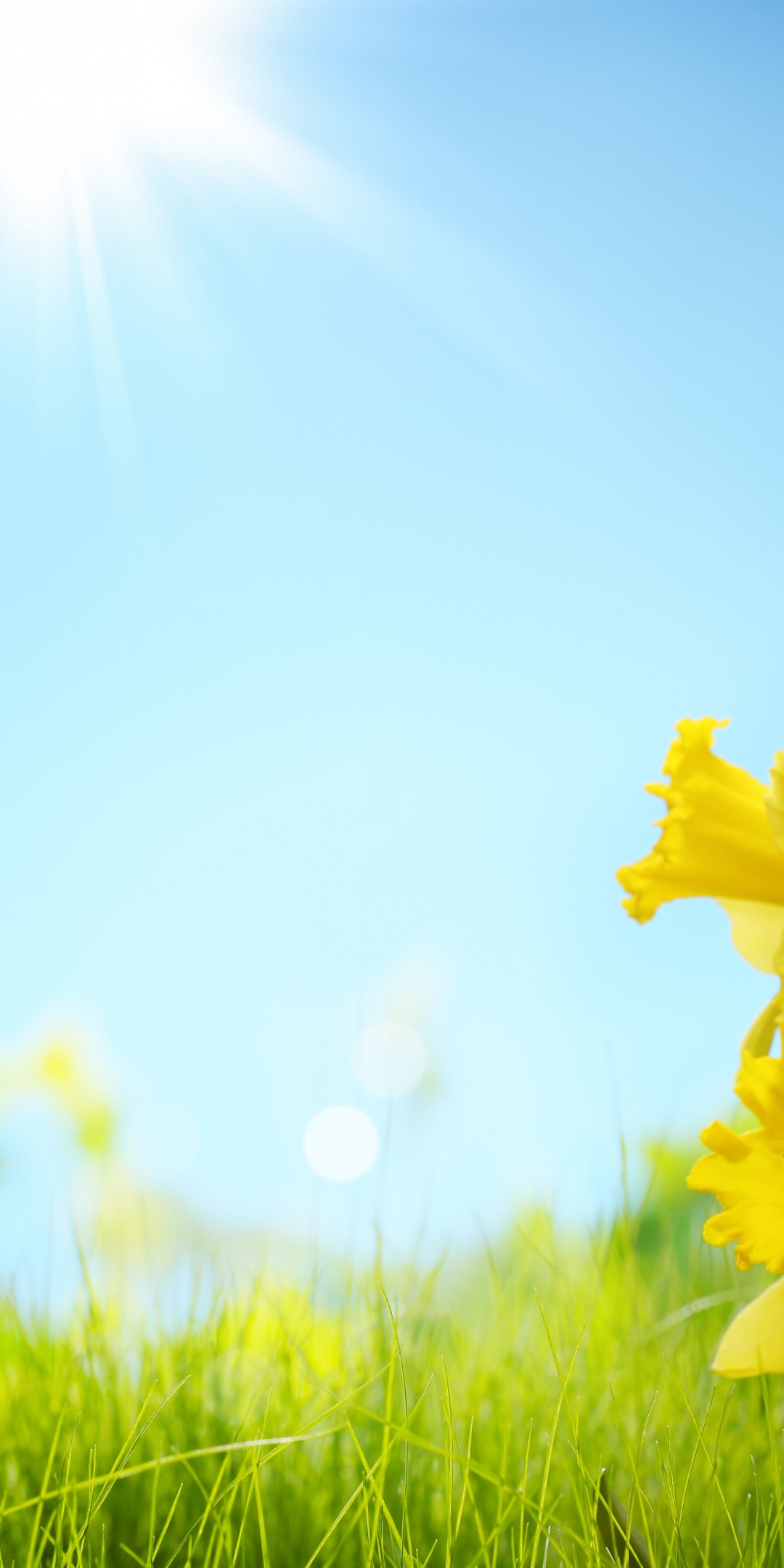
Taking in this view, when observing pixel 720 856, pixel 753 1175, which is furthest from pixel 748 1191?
pixel 720 856

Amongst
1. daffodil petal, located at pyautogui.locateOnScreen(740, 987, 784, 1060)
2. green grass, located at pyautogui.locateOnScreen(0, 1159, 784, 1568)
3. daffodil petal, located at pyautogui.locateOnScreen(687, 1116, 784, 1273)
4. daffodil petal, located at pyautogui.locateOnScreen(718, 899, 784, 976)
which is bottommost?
green grass, located at pyautogui.locateOnScreen(0, 1159, 784, 1568)

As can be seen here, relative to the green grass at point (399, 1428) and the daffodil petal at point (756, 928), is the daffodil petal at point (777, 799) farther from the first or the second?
the green grass at point (399, 1428)

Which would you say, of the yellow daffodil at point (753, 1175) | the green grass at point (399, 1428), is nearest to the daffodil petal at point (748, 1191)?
the yellow daffodil at point (753, 1175)

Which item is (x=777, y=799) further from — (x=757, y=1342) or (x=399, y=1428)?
(x=399, y=1428)

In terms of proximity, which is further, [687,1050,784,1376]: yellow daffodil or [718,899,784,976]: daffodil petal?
[718,899,784,976]: daffodil petal

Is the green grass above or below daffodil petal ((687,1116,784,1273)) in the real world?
below

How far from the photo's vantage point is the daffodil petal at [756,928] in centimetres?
94

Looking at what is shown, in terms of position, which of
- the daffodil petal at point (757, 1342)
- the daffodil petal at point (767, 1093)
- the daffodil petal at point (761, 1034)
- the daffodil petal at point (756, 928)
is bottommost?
the daffodil petal at point (757, 1342)

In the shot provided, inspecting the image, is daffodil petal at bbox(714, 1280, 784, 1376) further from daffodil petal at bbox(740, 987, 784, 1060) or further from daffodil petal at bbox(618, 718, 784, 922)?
daffodil petal at bbox(618, 718, 784, 922)

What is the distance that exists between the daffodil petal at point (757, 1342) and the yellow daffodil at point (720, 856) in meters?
0.19

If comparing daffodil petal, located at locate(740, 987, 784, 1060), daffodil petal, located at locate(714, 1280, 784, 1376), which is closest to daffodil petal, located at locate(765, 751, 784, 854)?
daffodil petal, located at locate(740, 987, 784, 1060)

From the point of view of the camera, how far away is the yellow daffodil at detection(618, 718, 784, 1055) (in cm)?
93

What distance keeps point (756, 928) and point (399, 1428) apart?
47cm

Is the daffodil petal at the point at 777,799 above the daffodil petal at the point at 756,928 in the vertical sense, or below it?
above
